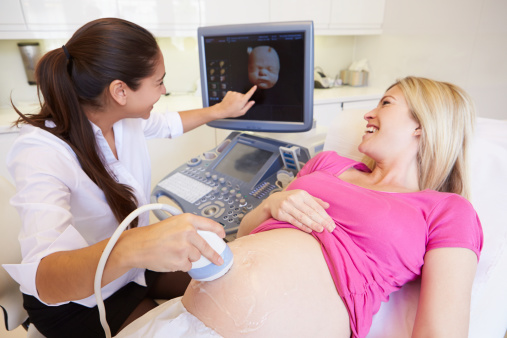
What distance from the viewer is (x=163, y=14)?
8.15ft

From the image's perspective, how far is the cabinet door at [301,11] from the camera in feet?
9.07

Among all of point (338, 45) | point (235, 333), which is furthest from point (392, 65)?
point (235, 333)

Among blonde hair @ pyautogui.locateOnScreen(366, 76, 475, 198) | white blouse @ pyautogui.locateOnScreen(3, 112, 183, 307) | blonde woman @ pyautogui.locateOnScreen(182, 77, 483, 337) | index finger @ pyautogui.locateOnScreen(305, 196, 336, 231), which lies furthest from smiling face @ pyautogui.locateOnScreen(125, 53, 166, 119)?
blonde hair @ pyautogui.locateOnScreen(366, 76, 475, 198)

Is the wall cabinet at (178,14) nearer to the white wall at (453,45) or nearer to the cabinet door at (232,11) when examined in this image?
the cabinet door at (232,11)

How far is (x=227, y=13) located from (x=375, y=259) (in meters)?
2.37

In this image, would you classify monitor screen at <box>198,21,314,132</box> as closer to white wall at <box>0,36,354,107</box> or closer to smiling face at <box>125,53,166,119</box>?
smiling face at <box>125,53,166,119</box>

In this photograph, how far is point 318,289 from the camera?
84 cm

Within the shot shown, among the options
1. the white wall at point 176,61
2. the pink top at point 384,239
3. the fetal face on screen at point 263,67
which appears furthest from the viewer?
the white wall at point 176,61

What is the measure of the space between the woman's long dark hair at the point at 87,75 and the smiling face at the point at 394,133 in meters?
0.80

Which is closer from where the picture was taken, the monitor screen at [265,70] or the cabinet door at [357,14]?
the monitor screen at [265,70]

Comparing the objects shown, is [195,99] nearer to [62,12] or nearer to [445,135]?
[62,12]

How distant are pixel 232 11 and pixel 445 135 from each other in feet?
6.96

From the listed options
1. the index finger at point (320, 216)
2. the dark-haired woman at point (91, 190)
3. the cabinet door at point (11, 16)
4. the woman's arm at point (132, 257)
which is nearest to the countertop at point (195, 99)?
the cabinet door at point (11, 16)

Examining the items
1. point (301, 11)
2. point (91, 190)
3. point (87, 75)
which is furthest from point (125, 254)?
point (301, 11)
